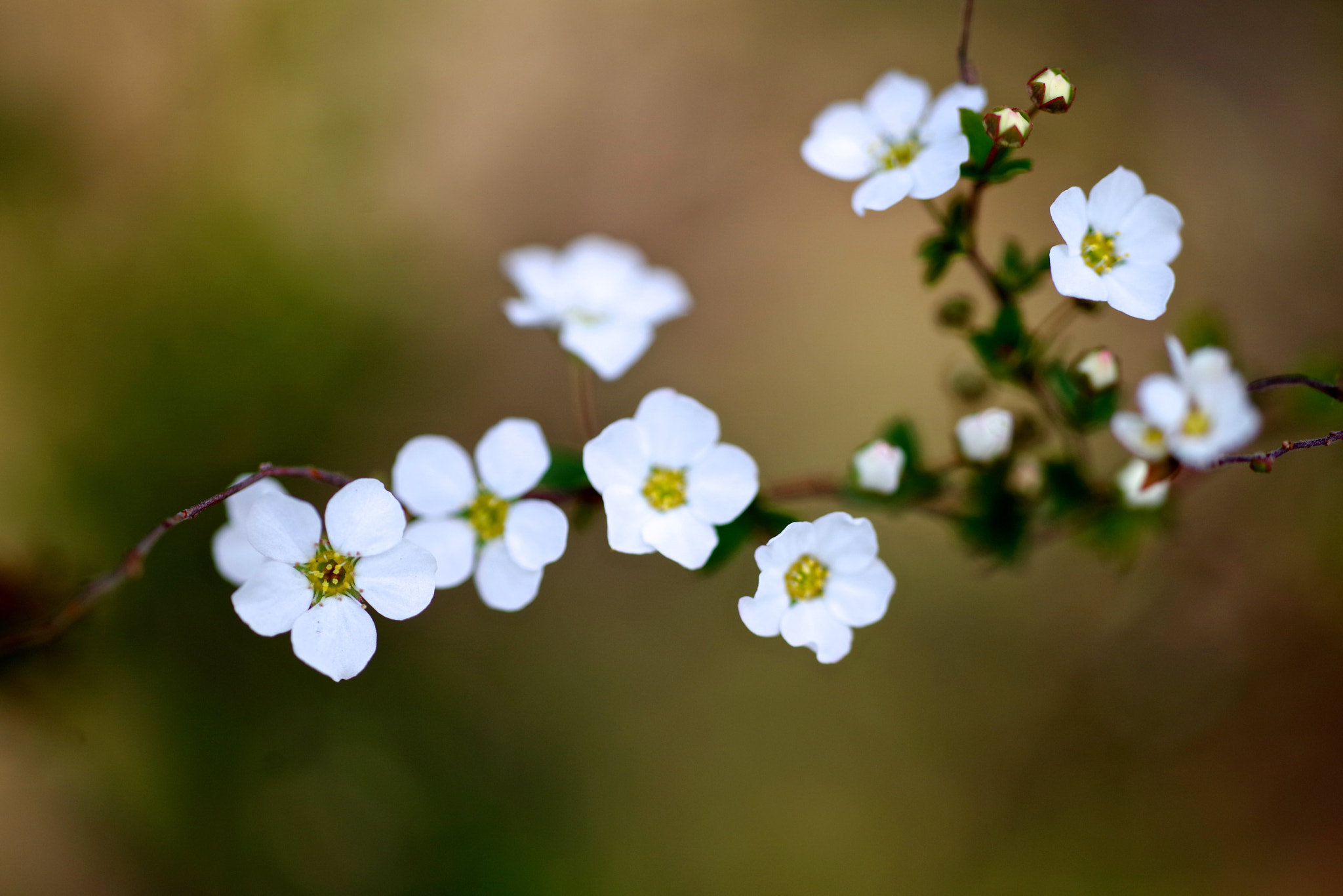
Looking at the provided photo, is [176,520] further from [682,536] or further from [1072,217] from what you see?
[1072,217]

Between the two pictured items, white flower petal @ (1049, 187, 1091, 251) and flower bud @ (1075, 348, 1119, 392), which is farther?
flower bud @ (1075, 348, 1119, 392)

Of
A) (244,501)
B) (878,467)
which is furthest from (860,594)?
(244,501)

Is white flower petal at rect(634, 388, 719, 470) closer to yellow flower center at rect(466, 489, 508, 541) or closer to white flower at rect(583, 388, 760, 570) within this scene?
white flower at rect(583, 388, 760, 570)

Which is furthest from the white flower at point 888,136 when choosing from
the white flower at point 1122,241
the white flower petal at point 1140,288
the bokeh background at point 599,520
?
the bokeh background at point 599,520

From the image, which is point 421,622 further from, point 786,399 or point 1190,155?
point 1190,155

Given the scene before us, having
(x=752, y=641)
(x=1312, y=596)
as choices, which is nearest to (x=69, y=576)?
(x=752, y=641)

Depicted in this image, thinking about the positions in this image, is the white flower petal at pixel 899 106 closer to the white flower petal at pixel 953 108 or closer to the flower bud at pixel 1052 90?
the white flower petal at pixel 953 108

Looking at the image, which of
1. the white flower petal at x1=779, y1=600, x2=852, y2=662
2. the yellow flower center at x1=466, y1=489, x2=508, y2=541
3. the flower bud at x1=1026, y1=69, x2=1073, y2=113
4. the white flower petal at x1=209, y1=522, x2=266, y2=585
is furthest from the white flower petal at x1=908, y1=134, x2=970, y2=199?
the white flower petal at x1=209, y1=522, x2=266, y2=585

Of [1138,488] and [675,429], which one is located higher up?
[675,429]
